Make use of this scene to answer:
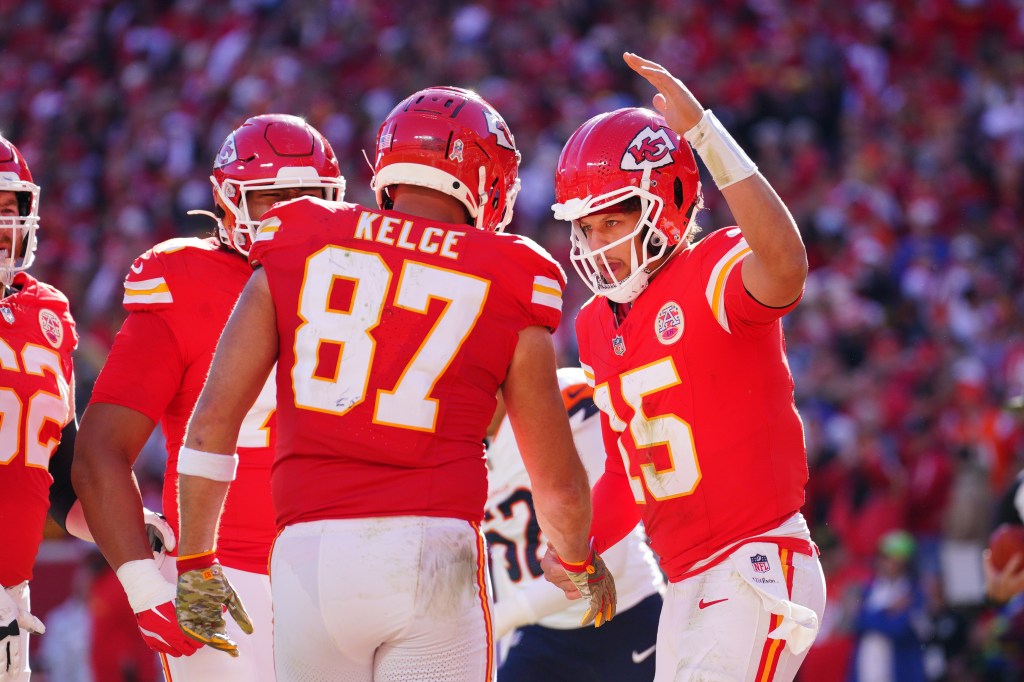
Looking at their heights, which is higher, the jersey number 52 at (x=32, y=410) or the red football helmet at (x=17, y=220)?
the red football helmet at (x=17, y=220)

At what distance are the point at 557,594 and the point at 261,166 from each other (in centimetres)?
184

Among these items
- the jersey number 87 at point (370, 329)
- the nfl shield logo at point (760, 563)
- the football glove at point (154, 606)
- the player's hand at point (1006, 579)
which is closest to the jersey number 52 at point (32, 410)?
the football glove at point (154, 606)

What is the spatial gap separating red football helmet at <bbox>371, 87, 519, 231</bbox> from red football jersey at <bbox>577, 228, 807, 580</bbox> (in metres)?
0.59

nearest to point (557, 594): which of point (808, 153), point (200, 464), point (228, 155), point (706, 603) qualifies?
point (706, 603)

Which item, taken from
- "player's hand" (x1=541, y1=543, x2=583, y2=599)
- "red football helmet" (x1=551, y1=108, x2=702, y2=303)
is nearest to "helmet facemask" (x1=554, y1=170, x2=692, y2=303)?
"red football helmet" (x1=551, y1=108, x2=702, y2=303)

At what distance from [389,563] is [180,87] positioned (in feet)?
48.2

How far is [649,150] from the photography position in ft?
12.6

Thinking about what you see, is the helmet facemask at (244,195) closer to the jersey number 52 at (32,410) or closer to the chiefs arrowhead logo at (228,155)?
the chiefs arrowhead logo at (228,155)

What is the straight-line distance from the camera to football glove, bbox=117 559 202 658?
3424 mm

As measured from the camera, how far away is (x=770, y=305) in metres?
3.31

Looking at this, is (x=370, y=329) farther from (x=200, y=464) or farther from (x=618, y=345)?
(x=618, y=345)

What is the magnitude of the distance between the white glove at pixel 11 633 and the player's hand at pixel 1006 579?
369 cm

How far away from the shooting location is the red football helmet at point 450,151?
3.19 m

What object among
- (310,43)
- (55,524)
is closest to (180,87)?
(310,43)
